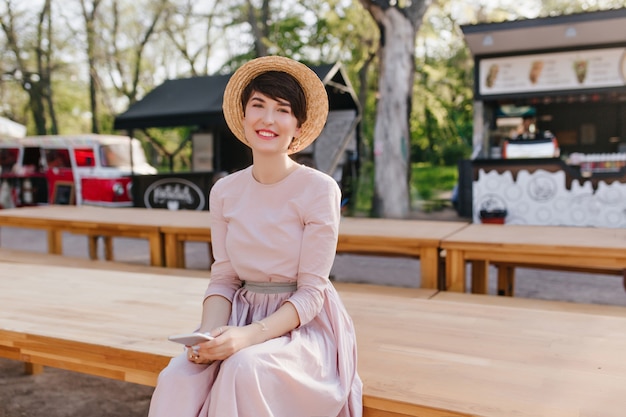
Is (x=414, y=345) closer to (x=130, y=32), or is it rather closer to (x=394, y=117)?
(x=394, y=117)

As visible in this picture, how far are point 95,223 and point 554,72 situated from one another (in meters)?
7.82

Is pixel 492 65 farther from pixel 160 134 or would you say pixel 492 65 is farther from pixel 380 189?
pixel 160 134

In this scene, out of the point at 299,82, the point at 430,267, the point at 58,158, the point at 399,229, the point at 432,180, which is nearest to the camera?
the point at 299,82

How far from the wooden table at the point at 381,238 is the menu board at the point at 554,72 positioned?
5.97m

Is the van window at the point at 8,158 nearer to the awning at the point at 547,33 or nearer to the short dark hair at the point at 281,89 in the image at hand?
the awning at the point at 547,33

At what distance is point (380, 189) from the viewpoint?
36.6 ft

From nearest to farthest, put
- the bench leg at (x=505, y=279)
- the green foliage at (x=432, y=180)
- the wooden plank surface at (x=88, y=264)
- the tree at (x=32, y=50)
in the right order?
the wooden plank surface at (x=88, y=264)
the bench leg at (x=505, y=279)
the green foliage at (x=432, y=180)
the tree at (x=32, y=50)

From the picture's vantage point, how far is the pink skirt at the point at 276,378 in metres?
1.61

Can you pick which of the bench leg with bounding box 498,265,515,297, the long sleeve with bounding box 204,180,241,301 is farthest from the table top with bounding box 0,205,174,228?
the long sleeve with bounding box 204,180,241,301

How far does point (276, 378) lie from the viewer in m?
1.69

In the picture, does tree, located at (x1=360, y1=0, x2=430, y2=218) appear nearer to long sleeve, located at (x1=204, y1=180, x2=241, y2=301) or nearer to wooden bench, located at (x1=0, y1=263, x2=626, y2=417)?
wooden bench, located at (x1=0, y1=263, x2=626, y2=417)

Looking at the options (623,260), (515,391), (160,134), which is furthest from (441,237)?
(160,134)

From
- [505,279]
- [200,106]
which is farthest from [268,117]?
[200,106]

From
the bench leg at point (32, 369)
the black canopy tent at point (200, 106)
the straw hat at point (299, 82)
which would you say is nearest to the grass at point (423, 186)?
the black canopy tent at point (200, 106)
